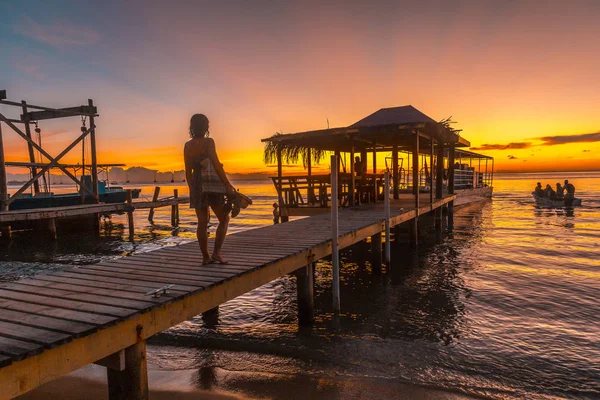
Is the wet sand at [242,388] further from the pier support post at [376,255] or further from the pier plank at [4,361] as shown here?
the pier support post at [376,255]

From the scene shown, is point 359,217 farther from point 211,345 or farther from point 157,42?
point 157,42

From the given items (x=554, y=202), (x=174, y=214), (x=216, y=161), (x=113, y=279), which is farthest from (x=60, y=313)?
(x=554, y=202)

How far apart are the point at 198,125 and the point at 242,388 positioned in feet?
11.4

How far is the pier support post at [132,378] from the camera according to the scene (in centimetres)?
344

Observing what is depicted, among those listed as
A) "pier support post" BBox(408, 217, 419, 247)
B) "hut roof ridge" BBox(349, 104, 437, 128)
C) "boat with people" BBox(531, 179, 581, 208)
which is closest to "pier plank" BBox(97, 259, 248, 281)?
"pier support post" BBox(408, 217, 419, 247)

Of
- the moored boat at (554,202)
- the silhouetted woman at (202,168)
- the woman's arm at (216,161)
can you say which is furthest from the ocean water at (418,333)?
the moored boat at (554,202)

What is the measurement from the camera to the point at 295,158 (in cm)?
1700

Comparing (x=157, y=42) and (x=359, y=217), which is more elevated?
(x=157, y=42)

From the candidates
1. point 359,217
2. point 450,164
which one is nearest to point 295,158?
point 359,217

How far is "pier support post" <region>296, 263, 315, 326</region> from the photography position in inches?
279

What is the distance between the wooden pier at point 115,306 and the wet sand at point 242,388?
4.23 feet

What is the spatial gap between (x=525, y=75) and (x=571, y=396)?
18.0m

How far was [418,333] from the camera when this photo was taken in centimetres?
686

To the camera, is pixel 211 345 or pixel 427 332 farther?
pixel 427 332
